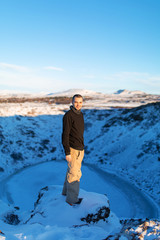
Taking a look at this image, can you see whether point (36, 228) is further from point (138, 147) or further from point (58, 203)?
point (138, 147)

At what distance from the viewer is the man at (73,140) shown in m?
6.12

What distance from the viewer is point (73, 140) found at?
6426 mm

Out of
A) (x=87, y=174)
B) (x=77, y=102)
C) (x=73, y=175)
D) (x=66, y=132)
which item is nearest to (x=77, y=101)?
(x=77, y=102)

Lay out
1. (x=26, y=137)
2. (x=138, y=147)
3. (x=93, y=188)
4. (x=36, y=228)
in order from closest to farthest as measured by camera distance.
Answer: (x=36, y=228)
(x=93, y=188)
(x=138, y=147)
(x=26, y=137)

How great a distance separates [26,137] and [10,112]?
21.9ft

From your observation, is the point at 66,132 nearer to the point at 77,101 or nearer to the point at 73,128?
the point at 73,128

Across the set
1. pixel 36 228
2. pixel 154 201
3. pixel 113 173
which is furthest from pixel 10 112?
pixel 36 228

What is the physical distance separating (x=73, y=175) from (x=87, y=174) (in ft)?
39.0

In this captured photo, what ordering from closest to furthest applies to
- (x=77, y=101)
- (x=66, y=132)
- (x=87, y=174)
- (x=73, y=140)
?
(x=66, y=132) < (x=77, y=101) < (x=73, y=140) < (x=87, y=174)

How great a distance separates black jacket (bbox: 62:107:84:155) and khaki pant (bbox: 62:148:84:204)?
0.87 feet

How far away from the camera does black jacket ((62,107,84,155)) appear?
6.15m

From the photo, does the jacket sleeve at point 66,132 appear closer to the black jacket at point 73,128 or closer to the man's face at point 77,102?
the black jacket at point 73,128

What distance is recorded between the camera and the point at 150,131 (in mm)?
→ 23531

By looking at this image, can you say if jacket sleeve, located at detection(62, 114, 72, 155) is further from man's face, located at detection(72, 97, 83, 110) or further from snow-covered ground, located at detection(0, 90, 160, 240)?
snow-covered ground, located at detection(0, 90, 160, 240)
